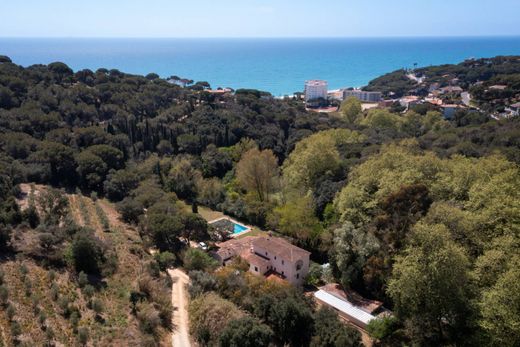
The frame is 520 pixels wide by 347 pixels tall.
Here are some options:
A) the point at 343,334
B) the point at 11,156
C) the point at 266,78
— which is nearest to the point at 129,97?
the point at 11,156

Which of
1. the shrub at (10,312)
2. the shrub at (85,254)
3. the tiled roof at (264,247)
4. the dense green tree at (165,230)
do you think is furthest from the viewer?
the dense green tree at (165,230)

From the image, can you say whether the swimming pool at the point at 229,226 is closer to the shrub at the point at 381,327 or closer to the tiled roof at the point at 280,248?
the tiled roof at the point at 280,248

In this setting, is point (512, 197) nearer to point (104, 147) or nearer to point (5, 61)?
point (104, 147)

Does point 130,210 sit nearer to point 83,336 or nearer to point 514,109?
point 83,336

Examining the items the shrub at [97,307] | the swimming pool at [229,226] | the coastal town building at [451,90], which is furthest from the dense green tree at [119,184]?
the coastal town building at [451,90]

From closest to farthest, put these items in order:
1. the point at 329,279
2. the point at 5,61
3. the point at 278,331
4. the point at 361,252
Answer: the point at 278,331, the point at 361,252, the point at 329,279, the point at 5,61

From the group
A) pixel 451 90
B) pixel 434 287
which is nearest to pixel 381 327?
pixel 434 287

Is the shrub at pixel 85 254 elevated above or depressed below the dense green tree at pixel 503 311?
below
